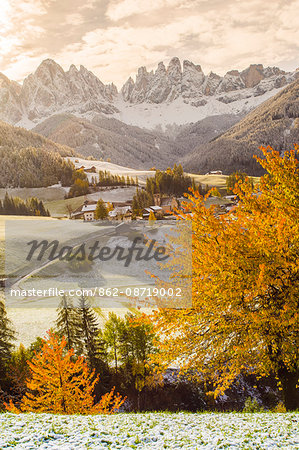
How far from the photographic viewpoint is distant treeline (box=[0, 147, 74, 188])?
178625 millimetres

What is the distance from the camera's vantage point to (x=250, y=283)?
42.2ft

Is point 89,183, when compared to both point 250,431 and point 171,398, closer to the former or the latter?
point 171,398

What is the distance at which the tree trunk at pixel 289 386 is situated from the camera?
15.2 m

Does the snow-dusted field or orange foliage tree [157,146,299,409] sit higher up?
orange foliage tree [157,146,299,409]

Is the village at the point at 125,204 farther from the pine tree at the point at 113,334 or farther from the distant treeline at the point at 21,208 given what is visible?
the pine tree at the point at 113,334

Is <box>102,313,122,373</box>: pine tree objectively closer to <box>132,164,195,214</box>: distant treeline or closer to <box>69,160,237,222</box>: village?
<box>69,160,237,222</box>: village

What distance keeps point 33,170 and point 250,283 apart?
191676mm

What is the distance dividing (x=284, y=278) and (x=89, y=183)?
167 metres

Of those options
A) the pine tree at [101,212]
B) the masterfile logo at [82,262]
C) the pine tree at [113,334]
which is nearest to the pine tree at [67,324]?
the pine tree at [113,334]

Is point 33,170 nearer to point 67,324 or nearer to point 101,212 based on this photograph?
point 101,212

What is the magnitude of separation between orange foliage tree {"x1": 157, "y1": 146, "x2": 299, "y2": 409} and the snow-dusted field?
2.87 meters

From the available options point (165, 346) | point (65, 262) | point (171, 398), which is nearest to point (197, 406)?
point (171, 398)

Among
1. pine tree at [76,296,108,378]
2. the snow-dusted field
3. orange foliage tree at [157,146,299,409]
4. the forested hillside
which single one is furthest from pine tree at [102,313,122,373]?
the forested hillside

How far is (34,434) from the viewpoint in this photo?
9617 millimetres
